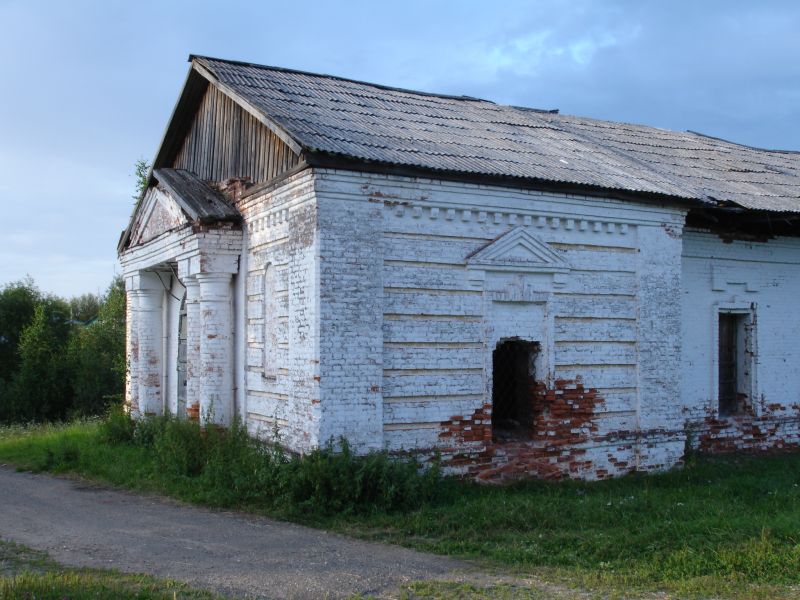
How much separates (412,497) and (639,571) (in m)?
2.53

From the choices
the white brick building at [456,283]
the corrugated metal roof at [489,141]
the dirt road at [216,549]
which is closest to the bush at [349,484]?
the white brick building at [456,283]

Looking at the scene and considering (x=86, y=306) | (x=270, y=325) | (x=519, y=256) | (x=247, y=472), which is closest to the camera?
(x=247, y=472)

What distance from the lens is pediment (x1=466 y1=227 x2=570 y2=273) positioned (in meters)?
9.42

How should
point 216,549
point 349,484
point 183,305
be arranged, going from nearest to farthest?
point 216,549, point 349,484, point 183,305

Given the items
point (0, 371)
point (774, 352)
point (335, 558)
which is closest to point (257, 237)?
point (335, 558)

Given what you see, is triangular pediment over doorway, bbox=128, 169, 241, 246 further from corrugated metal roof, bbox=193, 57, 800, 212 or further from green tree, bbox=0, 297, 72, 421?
green tree, bbox=0, 297, 72, 421

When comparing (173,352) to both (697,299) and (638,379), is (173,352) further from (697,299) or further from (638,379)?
(697,299)

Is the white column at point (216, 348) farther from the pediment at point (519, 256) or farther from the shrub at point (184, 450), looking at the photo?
the pediment at point (519, 256)

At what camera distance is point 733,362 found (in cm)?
1252

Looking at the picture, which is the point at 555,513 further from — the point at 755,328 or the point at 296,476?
the point at 755,328

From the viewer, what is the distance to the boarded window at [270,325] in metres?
9.72

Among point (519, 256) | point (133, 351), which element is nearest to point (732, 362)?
point (519, 256)

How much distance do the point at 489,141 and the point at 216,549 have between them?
21.3 ft

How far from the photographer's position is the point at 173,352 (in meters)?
13.2
